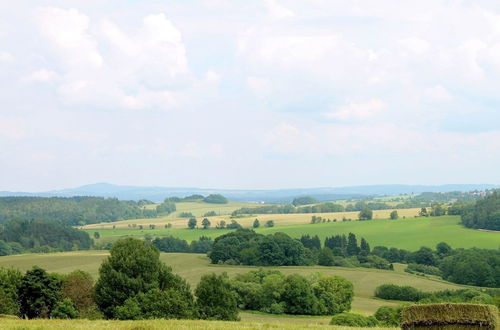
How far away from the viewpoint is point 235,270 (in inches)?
5113

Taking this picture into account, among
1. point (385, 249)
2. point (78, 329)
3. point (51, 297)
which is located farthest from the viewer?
point (385, 249)

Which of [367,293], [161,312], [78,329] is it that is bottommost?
[367,293]

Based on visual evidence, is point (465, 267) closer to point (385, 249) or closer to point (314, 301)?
point (385, 249)

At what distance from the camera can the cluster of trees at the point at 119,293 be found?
54656 mm

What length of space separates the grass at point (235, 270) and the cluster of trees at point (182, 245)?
17545 millimetres

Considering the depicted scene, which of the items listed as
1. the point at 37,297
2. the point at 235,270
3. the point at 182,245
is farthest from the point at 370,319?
the point at 182,245

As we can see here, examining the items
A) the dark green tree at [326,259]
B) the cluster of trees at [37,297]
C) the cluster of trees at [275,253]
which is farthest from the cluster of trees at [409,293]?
the cluster of trees at [37,297]

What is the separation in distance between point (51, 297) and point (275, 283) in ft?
126

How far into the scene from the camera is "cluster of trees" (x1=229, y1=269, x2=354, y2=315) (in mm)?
85312

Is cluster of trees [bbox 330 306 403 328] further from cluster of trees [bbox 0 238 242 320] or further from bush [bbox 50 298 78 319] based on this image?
bush [bbox 50 298 78 319]

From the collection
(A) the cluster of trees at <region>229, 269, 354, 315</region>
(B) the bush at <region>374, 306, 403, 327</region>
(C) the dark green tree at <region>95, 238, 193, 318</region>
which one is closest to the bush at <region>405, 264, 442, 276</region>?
(A) the cluster of trees at <region>229, 269, 354, 315</region>

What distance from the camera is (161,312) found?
5316 cm

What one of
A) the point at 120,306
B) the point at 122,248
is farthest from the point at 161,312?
the point at 122,248

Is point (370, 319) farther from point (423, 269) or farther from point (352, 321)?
point (423, 269)
